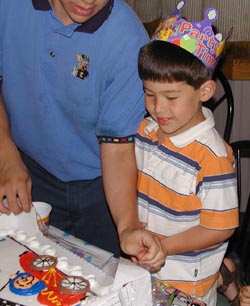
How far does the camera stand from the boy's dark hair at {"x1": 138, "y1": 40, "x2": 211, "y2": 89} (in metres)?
1.32

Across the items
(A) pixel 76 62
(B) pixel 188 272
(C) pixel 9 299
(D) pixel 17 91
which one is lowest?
(B) pixel 188 272

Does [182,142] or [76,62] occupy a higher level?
[76,62]

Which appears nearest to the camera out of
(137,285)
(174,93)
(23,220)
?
(137,285)

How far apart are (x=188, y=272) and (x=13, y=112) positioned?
64 centimetres

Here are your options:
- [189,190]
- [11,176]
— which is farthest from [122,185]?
[11,176]

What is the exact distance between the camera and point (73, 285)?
962 millimetres

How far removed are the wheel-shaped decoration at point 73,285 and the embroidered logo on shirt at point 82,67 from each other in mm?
567

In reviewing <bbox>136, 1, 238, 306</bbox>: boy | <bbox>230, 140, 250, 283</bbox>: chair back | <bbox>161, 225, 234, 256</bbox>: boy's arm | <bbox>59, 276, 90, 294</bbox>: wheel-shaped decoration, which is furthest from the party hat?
<bbox>59, 276, 90, 294</bbox>: wheel-shaped decoration

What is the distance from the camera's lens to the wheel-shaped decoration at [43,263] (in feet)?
3.36

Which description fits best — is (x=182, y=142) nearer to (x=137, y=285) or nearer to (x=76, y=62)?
(x=76, y=62)

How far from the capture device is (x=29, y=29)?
1.44 meters

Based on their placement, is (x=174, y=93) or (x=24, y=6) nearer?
(x=174, y=93)

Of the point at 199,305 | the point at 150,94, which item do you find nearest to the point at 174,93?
the point at 150,94

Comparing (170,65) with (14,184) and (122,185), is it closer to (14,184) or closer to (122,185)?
(122,185)
